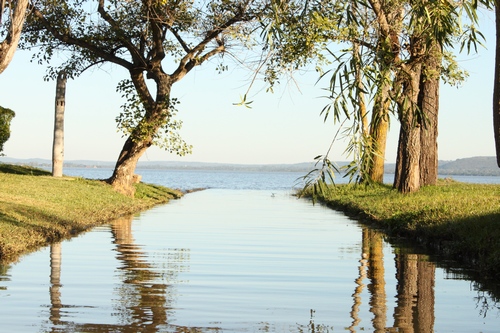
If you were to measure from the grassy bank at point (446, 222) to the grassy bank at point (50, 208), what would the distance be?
19.4ft

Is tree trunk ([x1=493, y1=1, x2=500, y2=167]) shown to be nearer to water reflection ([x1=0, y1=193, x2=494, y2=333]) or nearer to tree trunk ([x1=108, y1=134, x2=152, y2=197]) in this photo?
water reflection ([x1=0, y1=193, x2=494, y2=333])

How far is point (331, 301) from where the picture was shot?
33.4ft

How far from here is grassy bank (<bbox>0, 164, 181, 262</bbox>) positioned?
49.2ft

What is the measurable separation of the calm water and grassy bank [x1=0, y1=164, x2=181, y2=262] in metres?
0.49

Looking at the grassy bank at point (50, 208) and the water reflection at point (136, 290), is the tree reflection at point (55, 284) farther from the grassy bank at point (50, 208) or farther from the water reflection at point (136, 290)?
the grassy bank at point (50, 208)

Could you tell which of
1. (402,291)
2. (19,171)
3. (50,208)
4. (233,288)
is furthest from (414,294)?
(19,171)

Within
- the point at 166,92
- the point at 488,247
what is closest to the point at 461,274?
the point at 488,247

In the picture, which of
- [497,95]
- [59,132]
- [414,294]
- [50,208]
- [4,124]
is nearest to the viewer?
[414,294]

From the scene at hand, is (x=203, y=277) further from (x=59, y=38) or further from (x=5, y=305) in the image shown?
(x=59, y=38)

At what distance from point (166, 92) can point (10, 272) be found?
Result: 63.2 feet

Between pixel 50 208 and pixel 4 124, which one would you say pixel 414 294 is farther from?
pixel 4 124

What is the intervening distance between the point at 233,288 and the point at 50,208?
399 inches

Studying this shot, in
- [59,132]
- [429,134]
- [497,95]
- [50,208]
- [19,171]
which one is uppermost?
[429,134]

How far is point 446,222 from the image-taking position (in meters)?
17.0
